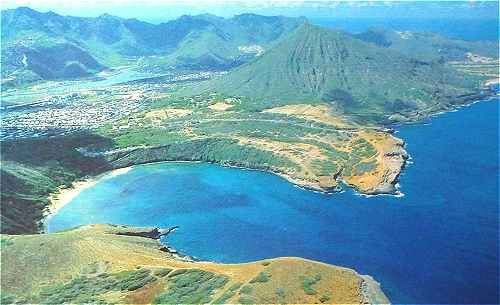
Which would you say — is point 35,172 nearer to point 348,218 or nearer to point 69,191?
point 69,191

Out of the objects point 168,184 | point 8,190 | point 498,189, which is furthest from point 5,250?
point 498,189

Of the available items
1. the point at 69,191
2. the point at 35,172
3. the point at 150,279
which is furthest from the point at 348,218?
the point at 35,172

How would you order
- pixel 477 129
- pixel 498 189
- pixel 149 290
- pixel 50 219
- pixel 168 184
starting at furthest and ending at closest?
pixel 477 129
pixel 168 184
pixel 498 189
pixel 50 219
pixel 149 290

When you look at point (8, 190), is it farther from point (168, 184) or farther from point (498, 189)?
point (498, 189)

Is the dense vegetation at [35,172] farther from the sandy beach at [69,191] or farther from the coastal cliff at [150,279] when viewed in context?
the coastal cliff at [150,279]

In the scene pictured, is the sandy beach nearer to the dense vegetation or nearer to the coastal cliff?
the dense vegetation

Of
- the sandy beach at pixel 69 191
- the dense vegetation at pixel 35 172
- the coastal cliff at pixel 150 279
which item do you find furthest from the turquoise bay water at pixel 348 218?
the coastal cliff at pixel 150 279
